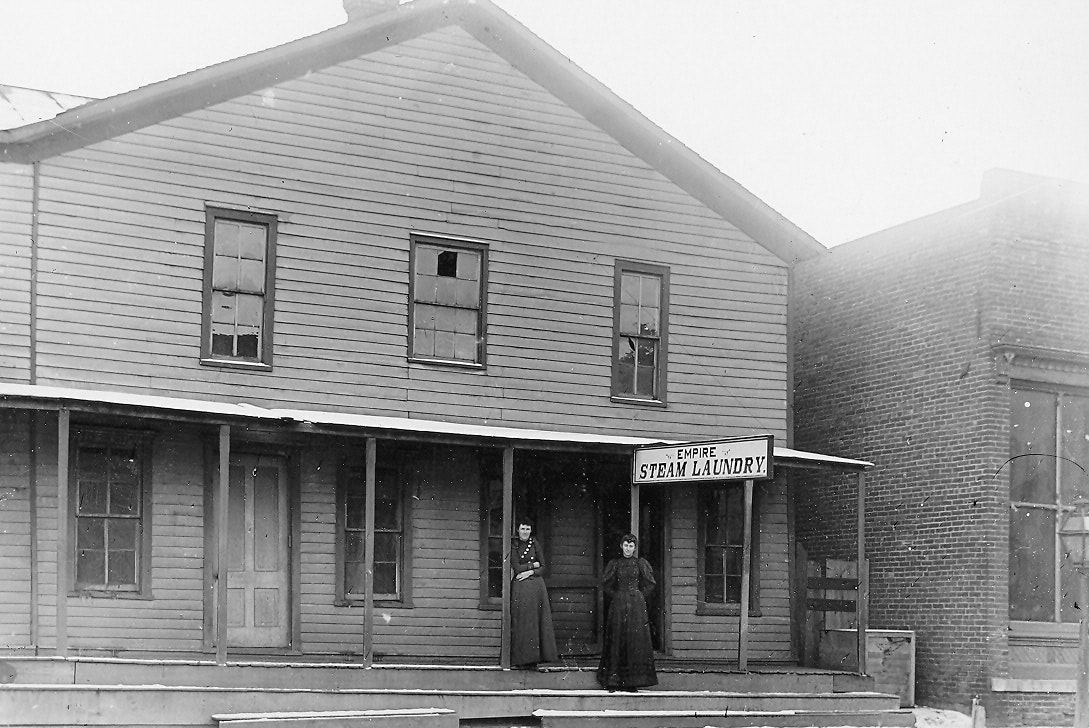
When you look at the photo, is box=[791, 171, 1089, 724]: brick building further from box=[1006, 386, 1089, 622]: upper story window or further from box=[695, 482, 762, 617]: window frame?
box=[695, 482, 762, 617]: window frame

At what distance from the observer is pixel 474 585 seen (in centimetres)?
1780

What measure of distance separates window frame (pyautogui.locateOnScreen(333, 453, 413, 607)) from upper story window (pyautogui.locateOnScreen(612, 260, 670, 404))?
320cm

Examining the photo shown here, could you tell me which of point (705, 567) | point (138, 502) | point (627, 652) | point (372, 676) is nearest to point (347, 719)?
point (372, 676)

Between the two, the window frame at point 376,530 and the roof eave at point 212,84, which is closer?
the roof eave at point 212,84

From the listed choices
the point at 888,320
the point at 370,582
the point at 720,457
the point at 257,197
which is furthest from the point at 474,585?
the point at 888,320

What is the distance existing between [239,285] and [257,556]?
324 cm

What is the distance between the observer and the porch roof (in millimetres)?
13836

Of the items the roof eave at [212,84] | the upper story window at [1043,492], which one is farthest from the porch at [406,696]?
the roof eave at [212,84]

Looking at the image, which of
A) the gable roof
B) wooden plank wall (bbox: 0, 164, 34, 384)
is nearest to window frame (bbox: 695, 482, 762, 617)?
the gable roof

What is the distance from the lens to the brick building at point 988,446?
1827 cm

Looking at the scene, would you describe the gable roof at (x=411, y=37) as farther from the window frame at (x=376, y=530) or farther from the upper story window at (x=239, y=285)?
the window frame at (x=376, y=530)

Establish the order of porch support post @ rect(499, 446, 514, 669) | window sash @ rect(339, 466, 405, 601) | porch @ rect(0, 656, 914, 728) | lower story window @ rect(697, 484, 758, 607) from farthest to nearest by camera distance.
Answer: lower story window @ rect(697, 484, 758, 607)
window sash @ rect(339, 466, 405, 601)
porch support post @ rect(499, 446, 514, 669)
porch @ rect(0, 656, 914, 728)

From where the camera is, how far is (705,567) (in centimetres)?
1936

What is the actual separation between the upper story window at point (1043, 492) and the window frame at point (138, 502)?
35.9 ft
